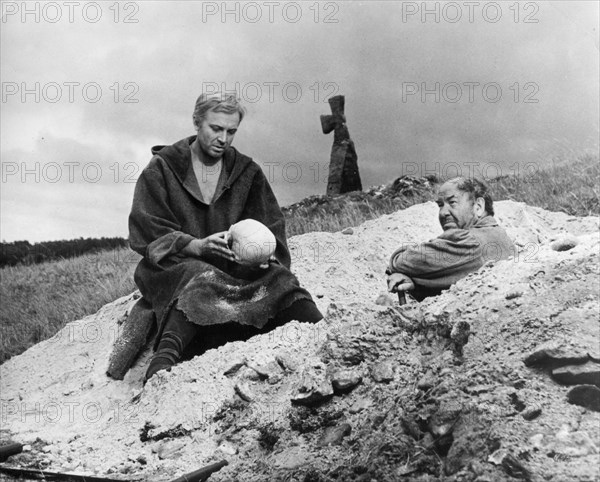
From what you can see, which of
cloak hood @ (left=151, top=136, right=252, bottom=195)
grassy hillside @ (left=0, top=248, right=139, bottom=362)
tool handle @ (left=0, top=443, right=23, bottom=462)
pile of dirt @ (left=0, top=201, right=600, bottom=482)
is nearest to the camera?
pile of dirt @ (left=0, top=201, right=600, bottom=482)

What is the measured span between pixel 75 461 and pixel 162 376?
67 cm

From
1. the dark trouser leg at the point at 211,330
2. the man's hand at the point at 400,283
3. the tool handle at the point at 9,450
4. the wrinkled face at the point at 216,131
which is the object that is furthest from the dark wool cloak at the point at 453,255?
the tool handle at the point at 9,450

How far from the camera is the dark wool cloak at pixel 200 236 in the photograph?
191 inches

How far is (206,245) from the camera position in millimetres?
4926

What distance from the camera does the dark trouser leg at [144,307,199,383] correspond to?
4.63 metres

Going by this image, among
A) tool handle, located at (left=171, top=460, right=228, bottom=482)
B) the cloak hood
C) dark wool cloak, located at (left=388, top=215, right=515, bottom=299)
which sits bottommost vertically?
tool handle, located at (left=171, top=460, right=228, bottom=482)

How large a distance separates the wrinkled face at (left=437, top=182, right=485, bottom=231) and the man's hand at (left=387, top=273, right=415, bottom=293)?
462 mm

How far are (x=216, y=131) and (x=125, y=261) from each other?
5.83m

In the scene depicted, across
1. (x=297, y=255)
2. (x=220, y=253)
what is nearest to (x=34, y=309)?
(x=297, y=255)

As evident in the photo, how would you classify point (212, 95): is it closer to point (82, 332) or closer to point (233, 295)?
point (233, 295)

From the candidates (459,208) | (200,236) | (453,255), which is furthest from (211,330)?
(459,208)

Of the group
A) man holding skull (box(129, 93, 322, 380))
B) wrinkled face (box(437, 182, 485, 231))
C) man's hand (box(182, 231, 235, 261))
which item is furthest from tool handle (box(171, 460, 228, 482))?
wrinkled face (box(437, 182, 485, 231))

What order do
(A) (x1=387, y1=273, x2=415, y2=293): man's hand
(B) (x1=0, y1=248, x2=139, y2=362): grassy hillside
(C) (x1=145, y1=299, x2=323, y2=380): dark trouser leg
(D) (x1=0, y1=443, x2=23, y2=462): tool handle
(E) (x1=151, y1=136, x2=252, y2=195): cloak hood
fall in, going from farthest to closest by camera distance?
(B) (x1=0, y1=248, x2=139, y2=362): grassy hillside
(E) (x1=151, y1=136, x2=252, y2=195): cloak hood
(A) (x1=387, y1=273, x2=415, y2=293): man's hand
(C) (x1=145, y1=299, x2=323, y2=380): dark trouser leg
(D) (x1=0, y1=443, x2=23, y2=462): tool handle

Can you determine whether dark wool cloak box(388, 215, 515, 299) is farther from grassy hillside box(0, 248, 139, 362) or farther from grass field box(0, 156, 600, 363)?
grassy hillside box(0, 248, 139, 362)
